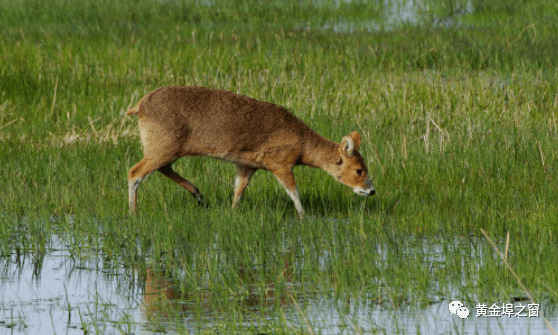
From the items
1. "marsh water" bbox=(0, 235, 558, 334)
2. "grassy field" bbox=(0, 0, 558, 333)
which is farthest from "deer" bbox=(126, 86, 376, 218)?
"marsh water" bbox=(0, 235, 558, 334)

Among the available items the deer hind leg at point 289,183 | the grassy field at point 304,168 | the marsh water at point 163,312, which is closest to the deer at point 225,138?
the deer hind leg at point 289,183

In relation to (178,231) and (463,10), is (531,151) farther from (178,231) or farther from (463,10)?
(463,10)

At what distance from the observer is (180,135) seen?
30.3 ft

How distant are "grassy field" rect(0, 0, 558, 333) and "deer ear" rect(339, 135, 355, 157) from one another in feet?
1.76

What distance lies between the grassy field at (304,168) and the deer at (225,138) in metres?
0.33

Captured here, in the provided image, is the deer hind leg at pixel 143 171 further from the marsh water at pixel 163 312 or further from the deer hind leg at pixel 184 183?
the marsh water at pixel 163 312

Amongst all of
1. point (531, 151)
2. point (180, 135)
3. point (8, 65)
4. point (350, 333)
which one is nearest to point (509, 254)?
point (350, 333)

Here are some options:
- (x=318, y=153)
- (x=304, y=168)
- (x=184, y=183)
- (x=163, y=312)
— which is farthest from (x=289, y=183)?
(x=163, y=312)

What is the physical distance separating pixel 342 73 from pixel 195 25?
7262 millimetres

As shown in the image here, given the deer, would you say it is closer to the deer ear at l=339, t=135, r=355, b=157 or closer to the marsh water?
the deer ear at l=339, t=135, r=355, b=157

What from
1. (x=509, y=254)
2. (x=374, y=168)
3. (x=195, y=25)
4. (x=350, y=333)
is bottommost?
(x=350, y=333)

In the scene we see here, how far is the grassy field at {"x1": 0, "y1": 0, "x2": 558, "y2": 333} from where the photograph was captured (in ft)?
21.7

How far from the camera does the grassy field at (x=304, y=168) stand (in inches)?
261

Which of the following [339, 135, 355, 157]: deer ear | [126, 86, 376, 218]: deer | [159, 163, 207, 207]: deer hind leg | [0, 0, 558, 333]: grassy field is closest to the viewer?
[0, 0, 558, 333]: grassy field
